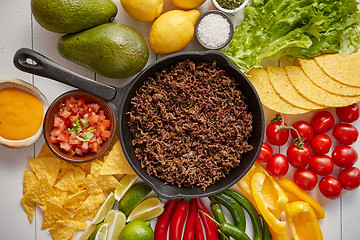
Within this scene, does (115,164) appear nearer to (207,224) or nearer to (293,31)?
(207,224)

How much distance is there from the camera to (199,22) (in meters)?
2.37

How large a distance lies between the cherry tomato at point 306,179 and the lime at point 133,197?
120cm

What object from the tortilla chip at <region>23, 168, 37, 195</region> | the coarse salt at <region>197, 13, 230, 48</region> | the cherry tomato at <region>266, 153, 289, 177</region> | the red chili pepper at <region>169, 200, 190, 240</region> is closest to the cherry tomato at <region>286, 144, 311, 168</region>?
the cherry tomato at <region>266, 153, 289, 177</region>

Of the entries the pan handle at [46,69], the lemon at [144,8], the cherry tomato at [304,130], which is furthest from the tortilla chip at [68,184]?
the cherry tomato at [304,130]

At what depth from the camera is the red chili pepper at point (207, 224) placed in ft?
8.32

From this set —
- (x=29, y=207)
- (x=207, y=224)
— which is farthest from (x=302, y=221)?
(x=29, y=207)

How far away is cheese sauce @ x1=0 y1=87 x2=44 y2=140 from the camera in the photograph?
2350 mm

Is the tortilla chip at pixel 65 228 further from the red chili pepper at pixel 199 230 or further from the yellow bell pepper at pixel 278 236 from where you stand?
the yellow bell pepper at pixel 278 236

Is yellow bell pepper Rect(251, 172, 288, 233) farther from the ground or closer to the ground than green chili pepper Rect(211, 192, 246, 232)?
farther from the ground

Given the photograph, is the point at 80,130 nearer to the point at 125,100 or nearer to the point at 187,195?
the point at 125,100

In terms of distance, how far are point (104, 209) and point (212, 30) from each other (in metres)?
1.60

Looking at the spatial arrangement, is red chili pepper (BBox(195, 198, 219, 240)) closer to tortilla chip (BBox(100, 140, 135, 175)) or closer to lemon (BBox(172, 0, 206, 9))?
tortilla chip (BBox(100, 140, 135, 175))

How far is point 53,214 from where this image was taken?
2.48m

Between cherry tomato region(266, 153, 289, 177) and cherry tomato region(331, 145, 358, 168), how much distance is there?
16.5 inches
